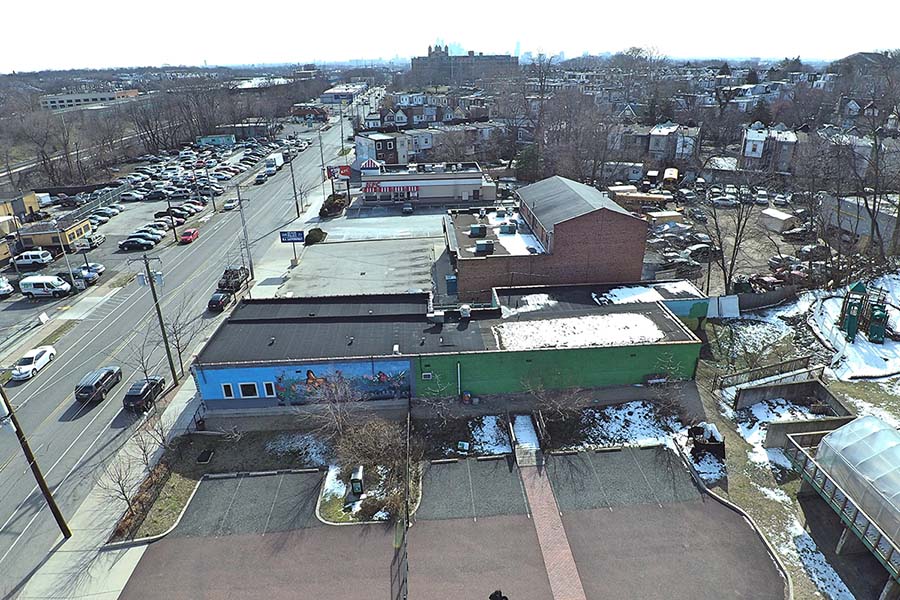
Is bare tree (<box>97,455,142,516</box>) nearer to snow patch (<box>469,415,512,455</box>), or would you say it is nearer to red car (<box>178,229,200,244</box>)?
snow patch (<box>469,415,512,455</box>)

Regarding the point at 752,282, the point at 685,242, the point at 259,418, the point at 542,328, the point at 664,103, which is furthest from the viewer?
the point at 664,103

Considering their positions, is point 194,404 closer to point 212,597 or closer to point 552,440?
point 212,597

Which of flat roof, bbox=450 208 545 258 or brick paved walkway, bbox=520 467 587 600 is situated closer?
brick paved walkway, bbox=520 467 587 600

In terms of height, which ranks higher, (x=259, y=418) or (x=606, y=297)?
(x=606, y=297)

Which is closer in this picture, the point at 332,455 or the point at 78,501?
the point at 78,501

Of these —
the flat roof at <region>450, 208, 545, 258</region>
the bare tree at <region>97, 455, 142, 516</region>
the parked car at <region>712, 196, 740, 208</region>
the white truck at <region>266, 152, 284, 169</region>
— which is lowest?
the bare tree at <region>97, 455, 142, 516</region>

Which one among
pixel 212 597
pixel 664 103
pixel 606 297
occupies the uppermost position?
pixel 664 103

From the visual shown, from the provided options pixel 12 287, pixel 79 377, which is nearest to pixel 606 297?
pixel 79 377

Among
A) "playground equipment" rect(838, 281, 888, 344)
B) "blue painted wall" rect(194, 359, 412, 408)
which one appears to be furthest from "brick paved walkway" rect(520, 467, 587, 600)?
"playground equipment" rect(838, 281, 888, 344)

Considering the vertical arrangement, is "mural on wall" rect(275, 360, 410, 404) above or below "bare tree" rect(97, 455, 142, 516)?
above
